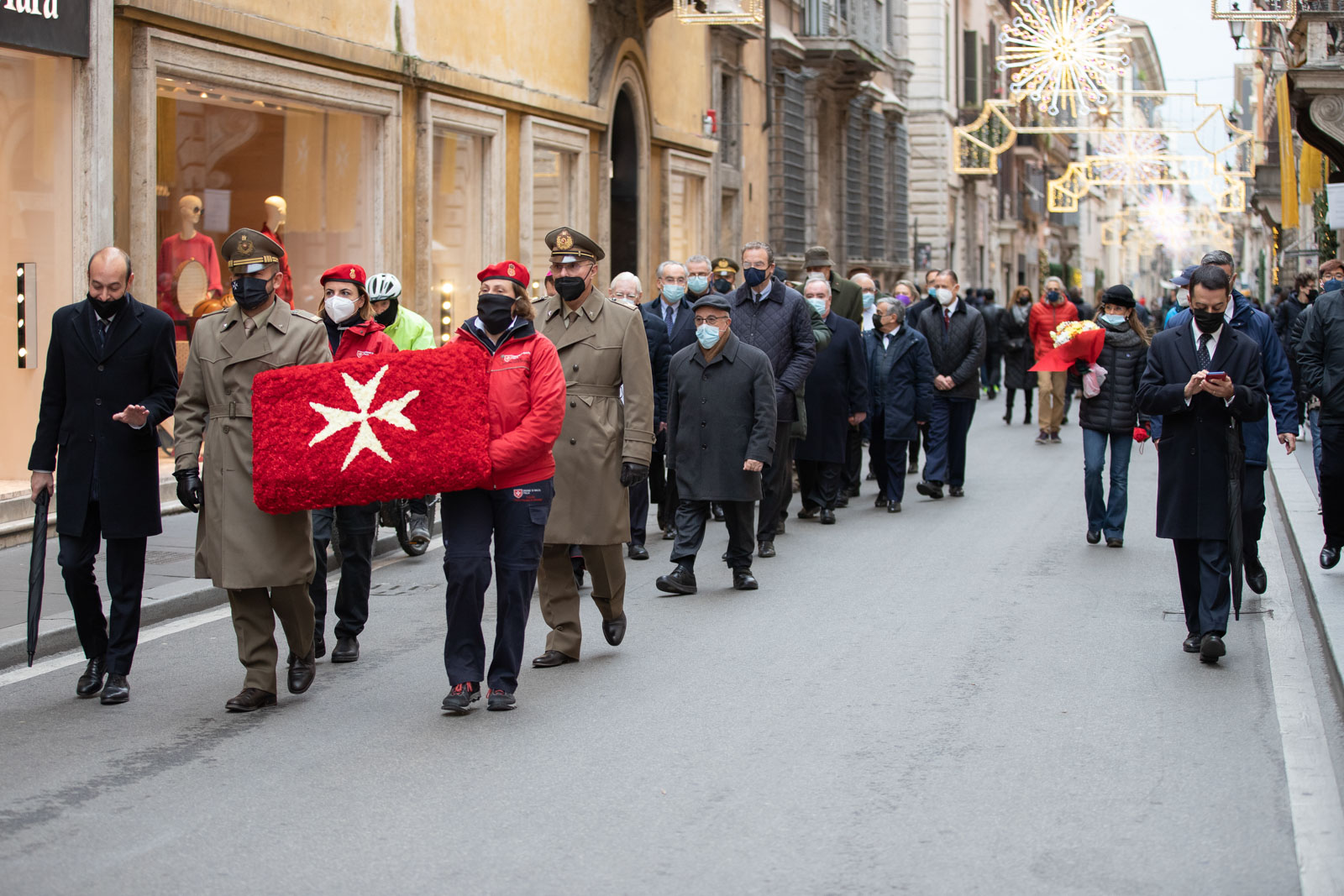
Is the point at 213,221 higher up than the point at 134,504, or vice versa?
the point at 213,221

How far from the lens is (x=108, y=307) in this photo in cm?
718

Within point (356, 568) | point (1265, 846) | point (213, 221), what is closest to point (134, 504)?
point (356, 568)

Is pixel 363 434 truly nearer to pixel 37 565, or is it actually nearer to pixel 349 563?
pixel 349 563

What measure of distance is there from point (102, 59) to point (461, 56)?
647 centimetres

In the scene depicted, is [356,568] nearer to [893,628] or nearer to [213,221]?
[893,628]

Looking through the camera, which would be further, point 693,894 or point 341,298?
point 341,298

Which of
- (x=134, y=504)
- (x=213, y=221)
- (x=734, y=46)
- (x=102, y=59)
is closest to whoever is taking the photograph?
(x=134, y=504)

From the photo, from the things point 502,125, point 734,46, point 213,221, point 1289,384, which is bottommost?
point 1289,384

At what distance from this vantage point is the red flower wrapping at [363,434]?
652 centimetres

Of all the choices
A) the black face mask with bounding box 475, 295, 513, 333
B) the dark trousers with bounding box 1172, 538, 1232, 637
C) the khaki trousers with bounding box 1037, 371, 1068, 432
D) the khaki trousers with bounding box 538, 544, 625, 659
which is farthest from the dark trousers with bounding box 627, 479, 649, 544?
the khaki trousers with bounding box 1037, 371, 1068, 432

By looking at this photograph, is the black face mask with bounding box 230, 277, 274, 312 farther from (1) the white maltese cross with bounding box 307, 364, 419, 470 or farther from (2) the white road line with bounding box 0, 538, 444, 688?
(2) the white road line with bounding box 0, 538, 444, 688

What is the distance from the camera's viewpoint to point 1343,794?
5719 millimetres

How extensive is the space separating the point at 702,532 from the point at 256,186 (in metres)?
6.93

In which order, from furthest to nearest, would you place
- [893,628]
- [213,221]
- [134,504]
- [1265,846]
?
[213,221] → [893,628] → [134,504] → [1265,846]
